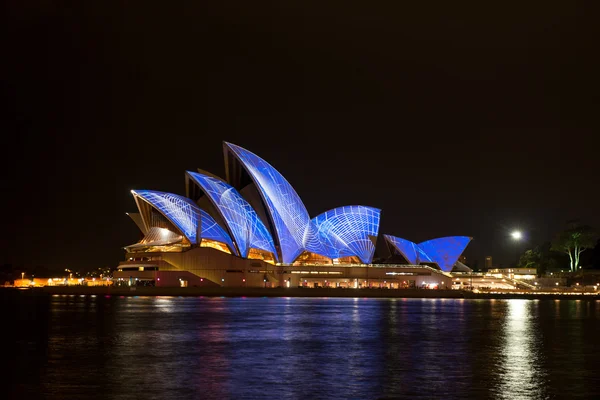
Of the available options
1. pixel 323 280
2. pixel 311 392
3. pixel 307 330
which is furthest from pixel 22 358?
pixel 323 280

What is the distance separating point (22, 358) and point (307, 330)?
639 inches

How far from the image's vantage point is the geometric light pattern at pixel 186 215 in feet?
290

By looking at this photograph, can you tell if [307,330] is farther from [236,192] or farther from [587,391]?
[236,192]

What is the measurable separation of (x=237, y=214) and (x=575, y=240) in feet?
201

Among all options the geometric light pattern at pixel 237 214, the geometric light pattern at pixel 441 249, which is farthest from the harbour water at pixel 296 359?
the geometric light pattern at pixel 441 249

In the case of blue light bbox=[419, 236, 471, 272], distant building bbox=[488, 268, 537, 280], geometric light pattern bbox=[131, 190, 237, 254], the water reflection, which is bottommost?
the water reflection

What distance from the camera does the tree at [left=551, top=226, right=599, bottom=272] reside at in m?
121

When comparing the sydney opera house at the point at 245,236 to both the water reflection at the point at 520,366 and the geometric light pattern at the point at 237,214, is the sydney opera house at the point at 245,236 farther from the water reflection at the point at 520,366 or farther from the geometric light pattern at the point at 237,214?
the water reflection at the point at 520,366

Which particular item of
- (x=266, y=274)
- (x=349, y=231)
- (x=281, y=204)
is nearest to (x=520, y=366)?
(x=281, y=204)

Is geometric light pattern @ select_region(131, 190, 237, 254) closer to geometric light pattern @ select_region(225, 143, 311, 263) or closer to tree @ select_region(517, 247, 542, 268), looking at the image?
geometric light pattern @ select_region(225, 143, 311, 263)

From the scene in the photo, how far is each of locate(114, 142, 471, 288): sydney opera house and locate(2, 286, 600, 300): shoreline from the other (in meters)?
1.57

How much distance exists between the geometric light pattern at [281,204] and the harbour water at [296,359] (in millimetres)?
40504

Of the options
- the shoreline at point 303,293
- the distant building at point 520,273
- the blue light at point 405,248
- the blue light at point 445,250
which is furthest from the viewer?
the distant building at point 520,273

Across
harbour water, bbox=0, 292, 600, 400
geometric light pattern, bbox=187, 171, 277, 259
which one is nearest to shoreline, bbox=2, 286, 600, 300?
geometric light pattern, bbox=187, 171, 277, 259
